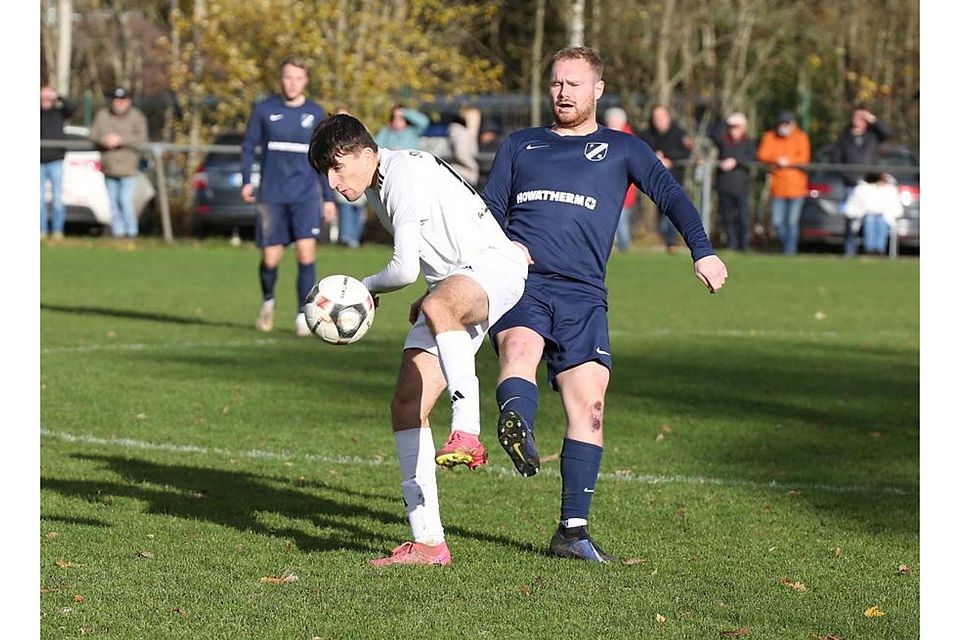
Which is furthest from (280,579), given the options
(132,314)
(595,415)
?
(132,314)

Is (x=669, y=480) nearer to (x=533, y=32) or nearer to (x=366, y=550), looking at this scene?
(x=366, y=550)

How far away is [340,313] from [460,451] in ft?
2.71

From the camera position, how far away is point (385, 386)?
11.6 meters

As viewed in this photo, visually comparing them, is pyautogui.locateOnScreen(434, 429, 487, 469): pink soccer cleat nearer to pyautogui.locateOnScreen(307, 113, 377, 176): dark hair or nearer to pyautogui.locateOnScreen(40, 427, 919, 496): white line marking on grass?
pyautogui.locateOnScreen(307, 113, 377, 176): dark hair

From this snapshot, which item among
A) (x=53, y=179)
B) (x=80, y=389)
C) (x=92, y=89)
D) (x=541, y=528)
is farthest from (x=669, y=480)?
(x=92, y=89)

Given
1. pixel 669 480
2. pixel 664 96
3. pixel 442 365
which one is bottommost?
pixel 669 480

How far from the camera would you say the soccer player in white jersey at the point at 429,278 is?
5.99 m

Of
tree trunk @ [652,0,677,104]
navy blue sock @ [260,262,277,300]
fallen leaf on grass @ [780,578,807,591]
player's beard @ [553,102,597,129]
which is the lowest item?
fallen leaf on grass @ [780,578,807,591]

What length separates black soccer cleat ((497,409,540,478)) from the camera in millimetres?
5727

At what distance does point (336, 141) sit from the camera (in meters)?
5.99

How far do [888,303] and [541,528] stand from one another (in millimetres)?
12104

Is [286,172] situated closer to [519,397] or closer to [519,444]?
[519,397]

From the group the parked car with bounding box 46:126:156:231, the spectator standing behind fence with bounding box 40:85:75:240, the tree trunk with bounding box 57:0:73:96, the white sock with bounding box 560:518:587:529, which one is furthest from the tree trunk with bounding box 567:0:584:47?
the white sock with bounding box 560:518:587:529

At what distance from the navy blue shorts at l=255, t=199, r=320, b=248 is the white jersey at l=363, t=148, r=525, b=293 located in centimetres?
781
